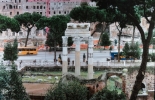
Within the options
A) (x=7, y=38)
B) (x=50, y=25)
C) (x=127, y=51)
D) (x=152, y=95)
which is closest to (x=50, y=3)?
(x=7, y=38)

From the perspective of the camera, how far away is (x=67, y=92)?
20.9ft

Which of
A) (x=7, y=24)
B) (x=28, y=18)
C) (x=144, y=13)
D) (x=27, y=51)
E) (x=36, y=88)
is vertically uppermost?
(x=144, y=13)

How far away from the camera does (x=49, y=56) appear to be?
14570 mm

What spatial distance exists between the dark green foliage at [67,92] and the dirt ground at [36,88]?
1.52m

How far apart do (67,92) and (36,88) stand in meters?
2.41

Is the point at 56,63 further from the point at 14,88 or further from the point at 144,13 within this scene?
the point at 144,13

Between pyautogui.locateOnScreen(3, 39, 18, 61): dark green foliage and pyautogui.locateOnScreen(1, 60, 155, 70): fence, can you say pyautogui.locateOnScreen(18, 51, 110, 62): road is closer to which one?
pyautogui.locateOnScreen(1, 60, 155, 70): fence

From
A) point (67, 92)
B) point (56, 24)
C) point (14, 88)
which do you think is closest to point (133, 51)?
point (56, 24)

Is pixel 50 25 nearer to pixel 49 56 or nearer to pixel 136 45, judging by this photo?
pixel 49 56

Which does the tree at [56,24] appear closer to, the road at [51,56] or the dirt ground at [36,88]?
the road at [51,56]

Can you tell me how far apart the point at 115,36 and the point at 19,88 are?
14.2m

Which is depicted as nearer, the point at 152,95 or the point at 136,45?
the point at 152,95

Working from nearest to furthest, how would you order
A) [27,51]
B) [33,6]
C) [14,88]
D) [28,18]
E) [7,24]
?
[14,88] < [7,24] < [27,51] < [28,18] < [33,6]

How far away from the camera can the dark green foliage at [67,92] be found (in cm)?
617
